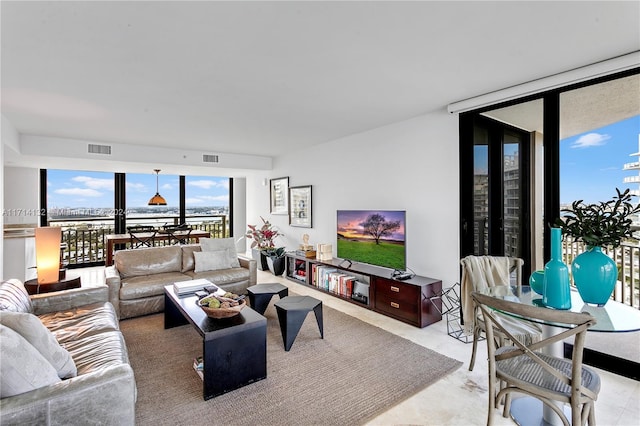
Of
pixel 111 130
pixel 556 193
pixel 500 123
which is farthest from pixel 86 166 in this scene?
pixel 556 193

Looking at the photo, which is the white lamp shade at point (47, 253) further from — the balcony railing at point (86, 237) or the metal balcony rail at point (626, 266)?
the metal balcony rail at point (626, 266)

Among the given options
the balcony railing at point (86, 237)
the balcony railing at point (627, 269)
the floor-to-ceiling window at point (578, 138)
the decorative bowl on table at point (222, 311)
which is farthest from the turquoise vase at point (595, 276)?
the balcony railing at point (86, 237)

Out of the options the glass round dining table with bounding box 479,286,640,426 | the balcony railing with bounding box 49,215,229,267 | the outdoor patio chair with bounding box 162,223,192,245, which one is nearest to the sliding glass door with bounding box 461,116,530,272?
the glass round dining table with bounding box 479,286,640,426

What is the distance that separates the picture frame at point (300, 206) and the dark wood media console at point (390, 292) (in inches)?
48.8

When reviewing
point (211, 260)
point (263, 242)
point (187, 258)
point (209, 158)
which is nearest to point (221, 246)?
point (211, 260)

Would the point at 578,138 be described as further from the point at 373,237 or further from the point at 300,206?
the point at 300,206

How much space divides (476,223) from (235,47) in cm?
295

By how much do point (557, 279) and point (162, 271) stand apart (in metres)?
4.28

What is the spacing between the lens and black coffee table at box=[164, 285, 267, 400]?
2.23 metres

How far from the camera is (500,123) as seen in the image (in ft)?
11.8

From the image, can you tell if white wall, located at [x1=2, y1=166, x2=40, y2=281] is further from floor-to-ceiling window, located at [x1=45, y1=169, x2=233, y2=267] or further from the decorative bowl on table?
the decorative bowl on table

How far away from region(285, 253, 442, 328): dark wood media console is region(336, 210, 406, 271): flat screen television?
0.13 metres

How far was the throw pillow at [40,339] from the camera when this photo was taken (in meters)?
1.64

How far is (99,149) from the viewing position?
514cm
